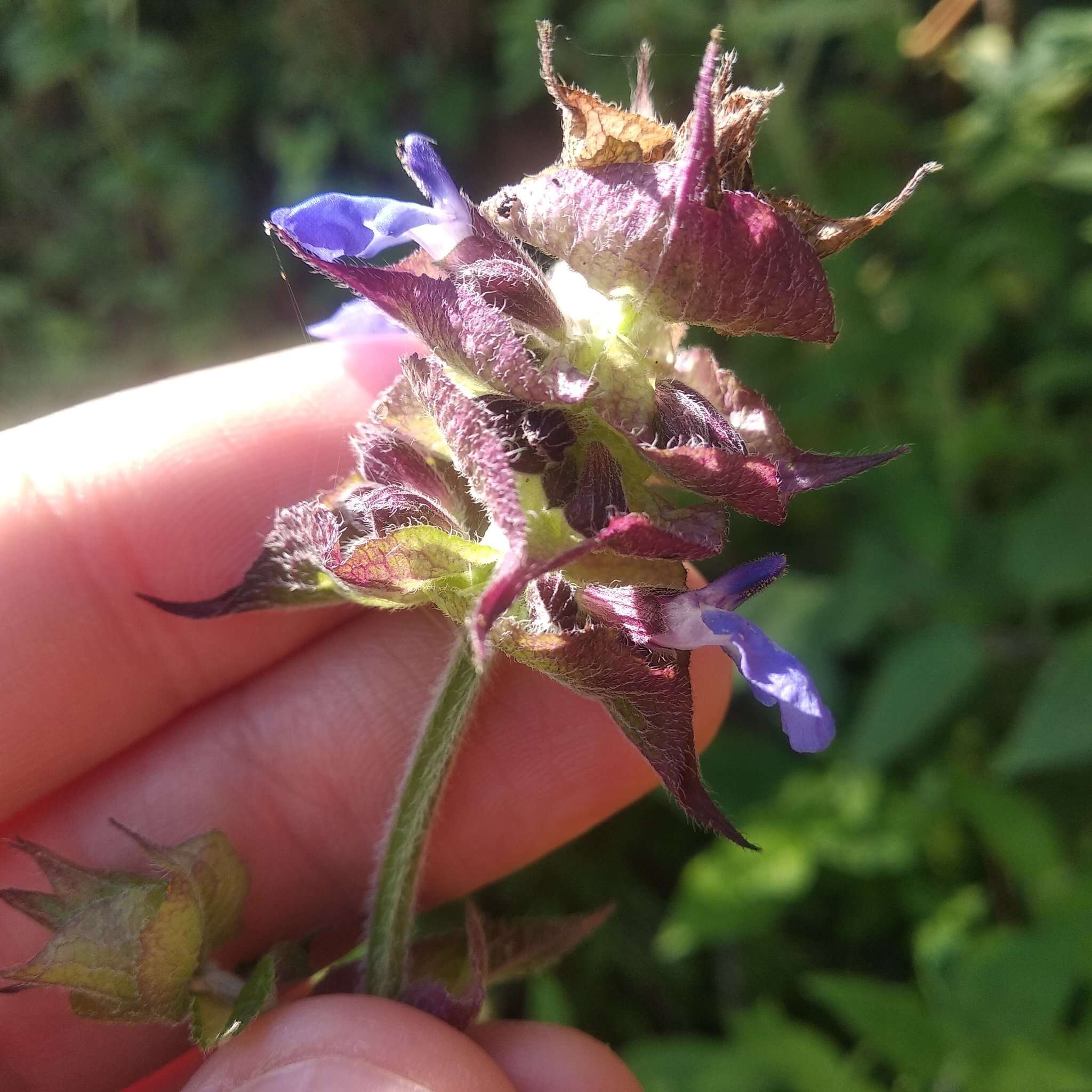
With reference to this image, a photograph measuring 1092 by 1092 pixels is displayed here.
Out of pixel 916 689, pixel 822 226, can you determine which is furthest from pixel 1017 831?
pixel 822 226

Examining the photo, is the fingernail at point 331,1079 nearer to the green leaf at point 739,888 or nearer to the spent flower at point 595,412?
the spent flower at point 595,412

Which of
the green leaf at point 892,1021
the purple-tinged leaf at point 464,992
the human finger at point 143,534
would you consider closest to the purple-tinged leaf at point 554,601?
the purple-tinged leaf at point 464,992

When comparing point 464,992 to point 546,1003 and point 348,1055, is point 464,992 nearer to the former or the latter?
point 348,1055

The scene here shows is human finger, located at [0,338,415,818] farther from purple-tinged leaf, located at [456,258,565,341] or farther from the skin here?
purple-tinged leaf, located at [456,258,565,341]

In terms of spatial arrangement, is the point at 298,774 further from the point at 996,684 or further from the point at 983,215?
the point at 983,215

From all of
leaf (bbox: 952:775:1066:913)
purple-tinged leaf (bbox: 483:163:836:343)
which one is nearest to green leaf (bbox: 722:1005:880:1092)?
leaf (bbox: 952:775:1066:913)

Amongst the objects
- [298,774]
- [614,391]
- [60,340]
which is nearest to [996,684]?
[298,774]
